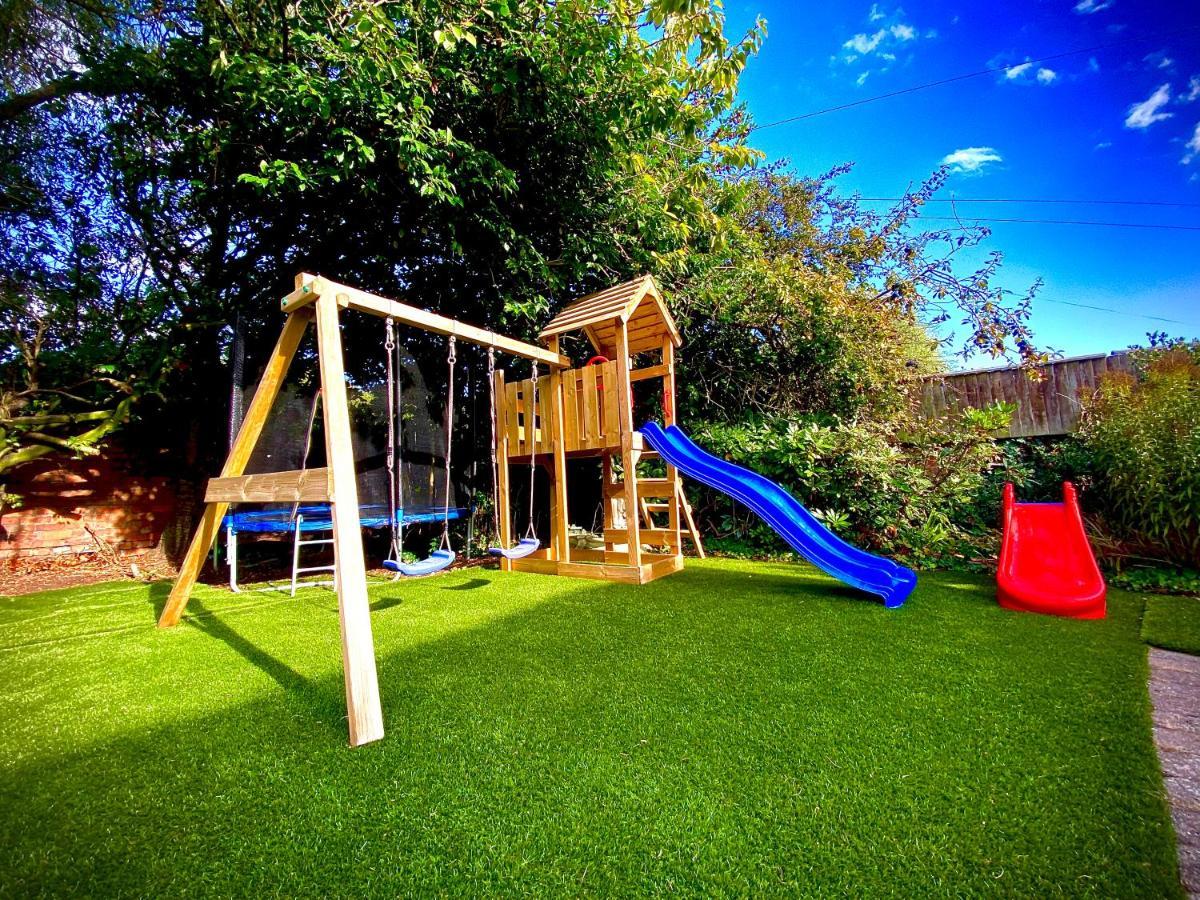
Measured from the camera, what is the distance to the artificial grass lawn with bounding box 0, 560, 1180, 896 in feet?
3.57

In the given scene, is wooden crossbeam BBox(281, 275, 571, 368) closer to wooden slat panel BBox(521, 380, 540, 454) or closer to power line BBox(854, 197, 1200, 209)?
wooden slat panel BBox(521, 380, 540, 454)

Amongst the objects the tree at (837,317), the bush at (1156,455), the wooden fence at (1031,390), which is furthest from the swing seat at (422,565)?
the wooden fence at (1031,390)

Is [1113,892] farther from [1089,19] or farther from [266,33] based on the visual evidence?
[1089,19]

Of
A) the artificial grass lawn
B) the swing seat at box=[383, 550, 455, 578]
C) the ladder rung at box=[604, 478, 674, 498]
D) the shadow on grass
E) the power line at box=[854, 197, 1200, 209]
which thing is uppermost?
the power line at box=[854, 197, 1200, 209]

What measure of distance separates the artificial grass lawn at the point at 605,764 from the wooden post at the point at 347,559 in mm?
118

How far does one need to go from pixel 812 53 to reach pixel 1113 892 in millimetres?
11230

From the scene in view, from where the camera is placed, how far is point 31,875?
3.62 ft

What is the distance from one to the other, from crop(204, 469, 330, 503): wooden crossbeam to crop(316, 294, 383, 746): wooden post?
0.09 meters

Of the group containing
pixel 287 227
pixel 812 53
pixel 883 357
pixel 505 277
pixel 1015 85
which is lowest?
pixel 883 357

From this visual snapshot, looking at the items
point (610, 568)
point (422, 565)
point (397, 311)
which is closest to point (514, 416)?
point (610, 568)

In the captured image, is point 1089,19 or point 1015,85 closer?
A: point 1089,19

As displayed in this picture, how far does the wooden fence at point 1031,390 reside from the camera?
6160mm

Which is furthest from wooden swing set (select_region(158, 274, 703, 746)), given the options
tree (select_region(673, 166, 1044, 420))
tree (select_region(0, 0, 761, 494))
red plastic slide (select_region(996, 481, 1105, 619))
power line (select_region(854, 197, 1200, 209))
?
power line (select_region(854, 197, 1200, 209))

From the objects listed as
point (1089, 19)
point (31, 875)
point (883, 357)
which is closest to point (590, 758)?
point (31, 875)
